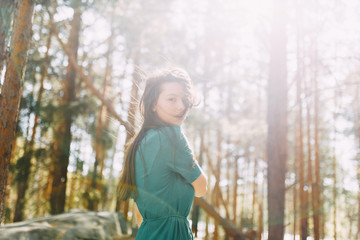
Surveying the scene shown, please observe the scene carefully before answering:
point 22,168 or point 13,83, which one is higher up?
point 13,83

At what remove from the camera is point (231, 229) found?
261 inches

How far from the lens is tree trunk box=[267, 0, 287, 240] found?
20.9ft

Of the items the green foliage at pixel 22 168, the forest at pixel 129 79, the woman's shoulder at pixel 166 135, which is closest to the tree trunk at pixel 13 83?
the forest at pixel 129 79

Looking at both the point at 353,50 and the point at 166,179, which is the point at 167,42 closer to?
the point at 353,50

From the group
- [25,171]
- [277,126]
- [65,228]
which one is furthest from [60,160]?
[277,126]

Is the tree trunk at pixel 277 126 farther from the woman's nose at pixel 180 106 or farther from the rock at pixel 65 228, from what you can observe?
the woman's nose at pixel 180 106

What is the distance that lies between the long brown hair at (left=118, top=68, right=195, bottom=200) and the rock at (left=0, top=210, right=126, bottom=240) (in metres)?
3.14

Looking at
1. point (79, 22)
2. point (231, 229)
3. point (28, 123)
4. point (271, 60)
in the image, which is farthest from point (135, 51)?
point (231, 229)

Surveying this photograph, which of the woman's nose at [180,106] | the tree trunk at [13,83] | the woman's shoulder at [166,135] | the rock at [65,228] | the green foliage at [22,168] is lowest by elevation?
the rock at [65,228]

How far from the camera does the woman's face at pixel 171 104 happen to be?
156 centimetres

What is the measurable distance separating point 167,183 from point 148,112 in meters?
0.38

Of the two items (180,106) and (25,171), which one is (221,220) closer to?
(25,171)

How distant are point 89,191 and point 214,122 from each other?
4.28 m

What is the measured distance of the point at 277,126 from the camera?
21.5ft
